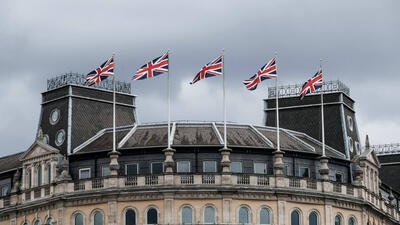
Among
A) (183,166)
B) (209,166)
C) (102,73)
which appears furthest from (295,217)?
(102,73)

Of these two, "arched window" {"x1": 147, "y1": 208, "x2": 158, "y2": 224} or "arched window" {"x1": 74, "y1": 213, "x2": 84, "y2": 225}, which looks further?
"arched window" {"x1": 74, "y1": 213, "x2": 84, "y2": 225}

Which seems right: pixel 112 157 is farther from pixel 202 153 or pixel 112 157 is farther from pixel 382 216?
pixel 382 216

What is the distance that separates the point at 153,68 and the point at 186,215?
16.2m

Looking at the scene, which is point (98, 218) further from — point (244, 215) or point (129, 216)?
point (244, 215)

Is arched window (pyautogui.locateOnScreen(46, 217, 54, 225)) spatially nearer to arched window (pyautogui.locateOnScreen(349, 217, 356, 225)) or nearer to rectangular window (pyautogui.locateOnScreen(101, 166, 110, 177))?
rectangular window (pyautogui.locateOnScreen(101, 166, 110, 177))

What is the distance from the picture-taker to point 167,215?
13625cm

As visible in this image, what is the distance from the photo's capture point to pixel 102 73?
141250mm

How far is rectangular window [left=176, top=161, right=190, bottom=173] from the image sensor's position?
139500mm

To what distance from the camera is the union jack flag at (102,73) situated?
5556 inches

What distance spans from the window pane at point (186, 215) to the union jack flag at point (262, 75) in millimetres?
15121

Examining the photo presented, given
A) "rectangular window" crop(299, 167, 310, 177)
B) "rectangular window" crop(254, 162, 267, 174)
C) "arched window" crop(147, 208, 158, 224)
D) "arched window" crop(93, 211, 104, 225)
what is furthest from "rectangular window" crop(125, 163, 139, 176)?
"rectangular window" crop(299, 167, 310, 177)

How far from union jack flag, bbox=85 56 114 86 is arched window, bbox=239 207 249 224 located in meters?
20.6

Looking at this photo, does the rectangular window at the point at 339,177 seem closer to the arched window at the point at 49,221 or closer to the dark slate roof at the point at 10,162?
the arched window at the point at 49,221

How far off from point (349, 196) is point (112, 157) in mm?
26882
